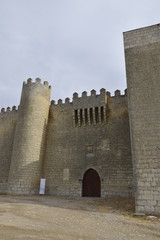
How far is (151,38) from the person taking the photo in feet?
27.7

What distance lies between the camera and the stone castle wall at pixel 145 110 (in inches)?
252

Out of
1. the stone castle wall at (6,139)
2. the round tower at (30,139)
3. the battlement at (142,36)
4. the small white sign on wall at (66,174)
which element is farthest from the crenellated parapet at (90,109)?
the stone castle wall at (6,139)

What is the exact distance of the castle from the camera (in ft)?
25.3

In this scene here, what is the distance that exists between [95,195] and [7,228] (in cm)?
838

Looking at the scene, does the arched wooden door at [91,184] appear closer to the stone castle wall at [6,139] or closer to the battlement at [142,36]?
the stone castle wall at [6,139]

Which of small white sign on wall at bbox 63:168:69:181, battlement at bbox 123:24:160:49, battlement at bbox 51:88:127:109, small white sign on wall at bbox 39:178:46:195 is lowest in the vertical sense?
small white sign on wall at bbox 39:178:46:195

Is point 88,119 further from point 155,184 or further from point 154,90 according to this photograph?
point 155,184

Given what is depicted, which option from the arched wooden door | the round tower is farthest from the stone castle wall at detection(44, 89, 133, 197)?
the round tower

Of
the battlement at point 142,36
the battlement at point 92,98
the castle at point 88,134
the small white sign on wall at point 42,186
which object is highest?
the battlement at point 142,36

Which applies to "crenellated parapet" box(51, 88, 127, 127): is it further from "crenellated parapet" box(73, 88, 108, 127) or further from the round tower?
the round tower

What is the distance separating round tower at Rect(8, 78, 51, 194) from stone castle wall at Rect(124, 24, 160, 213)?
7.36m

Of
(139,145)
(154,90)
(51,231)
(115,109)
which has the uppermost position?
(115,109)

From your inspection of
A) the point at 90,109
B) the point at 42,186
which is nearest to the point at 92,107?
the point at 90,109

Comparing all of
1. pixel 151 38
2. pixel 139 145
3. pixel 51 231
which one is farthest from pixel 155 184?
pixel 151 38
